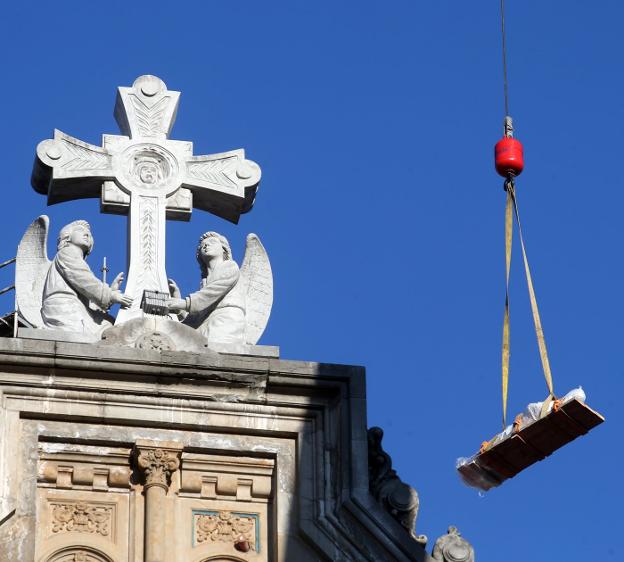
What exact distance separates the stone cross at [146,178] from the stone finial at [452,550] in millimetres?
3985

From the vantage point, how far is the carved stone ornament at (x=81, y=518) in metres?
29.3

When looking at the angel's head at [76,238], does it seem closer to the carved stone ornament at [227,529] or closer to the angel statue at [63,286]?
the angel statue at [63,286]

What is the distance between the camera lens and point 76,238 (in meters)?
31.4

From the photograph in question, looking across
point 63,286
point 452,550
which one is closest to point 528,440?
point 452,550

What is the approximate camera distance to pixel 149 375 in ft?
98.2

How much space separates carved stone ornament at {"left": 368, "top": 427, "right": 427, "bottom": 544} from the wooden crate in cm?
59

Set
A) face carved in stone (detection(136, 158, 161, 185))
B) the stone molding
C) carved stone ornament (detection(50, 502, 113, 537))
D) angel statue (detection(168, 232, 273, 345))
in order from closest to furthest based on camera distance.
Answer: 1. carved stone ornament (detection(50, 502, 113, 537))
2. the stone molding
3. angel statue (detection(168, 232, 273, 345))
4. face carved in stone (detection(136, 158, 161, 185))

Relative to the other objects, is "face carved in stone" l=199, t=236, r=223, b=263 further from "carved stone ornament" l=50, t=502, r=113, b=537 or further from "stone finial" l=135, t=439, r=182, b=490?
"carved stone ornament" l=50, t=502, r=113, b=537

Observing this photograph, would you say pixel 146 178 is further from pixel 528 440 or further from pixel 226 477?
pixel 528 440

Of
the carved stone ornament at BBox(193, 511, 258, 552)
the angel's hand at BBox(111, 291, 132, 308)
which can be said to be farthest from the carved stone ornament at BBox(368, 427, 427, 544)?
the angel's hand at BBox(111, 291, 132, 308)

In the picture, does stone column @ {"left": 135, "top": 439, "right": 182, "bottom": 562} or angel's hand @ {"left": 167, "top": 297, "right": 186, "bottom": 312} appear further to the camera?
angel's hand @ {"left": 167, "top": 297, "right": 186, "bottom": 312}

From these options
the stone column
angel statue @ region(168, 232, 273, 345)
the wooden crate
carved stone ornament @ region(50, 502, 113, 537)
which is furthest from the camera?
angel statue @ region(168, 232, 273, 345)

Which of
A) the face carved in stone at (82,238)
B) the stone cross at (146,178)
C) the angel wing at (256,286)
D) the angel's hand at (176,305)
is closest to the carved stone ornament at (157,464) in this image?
the angel's hand at (176,305)

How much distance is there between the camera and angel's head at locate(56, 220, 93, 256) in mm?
31344
